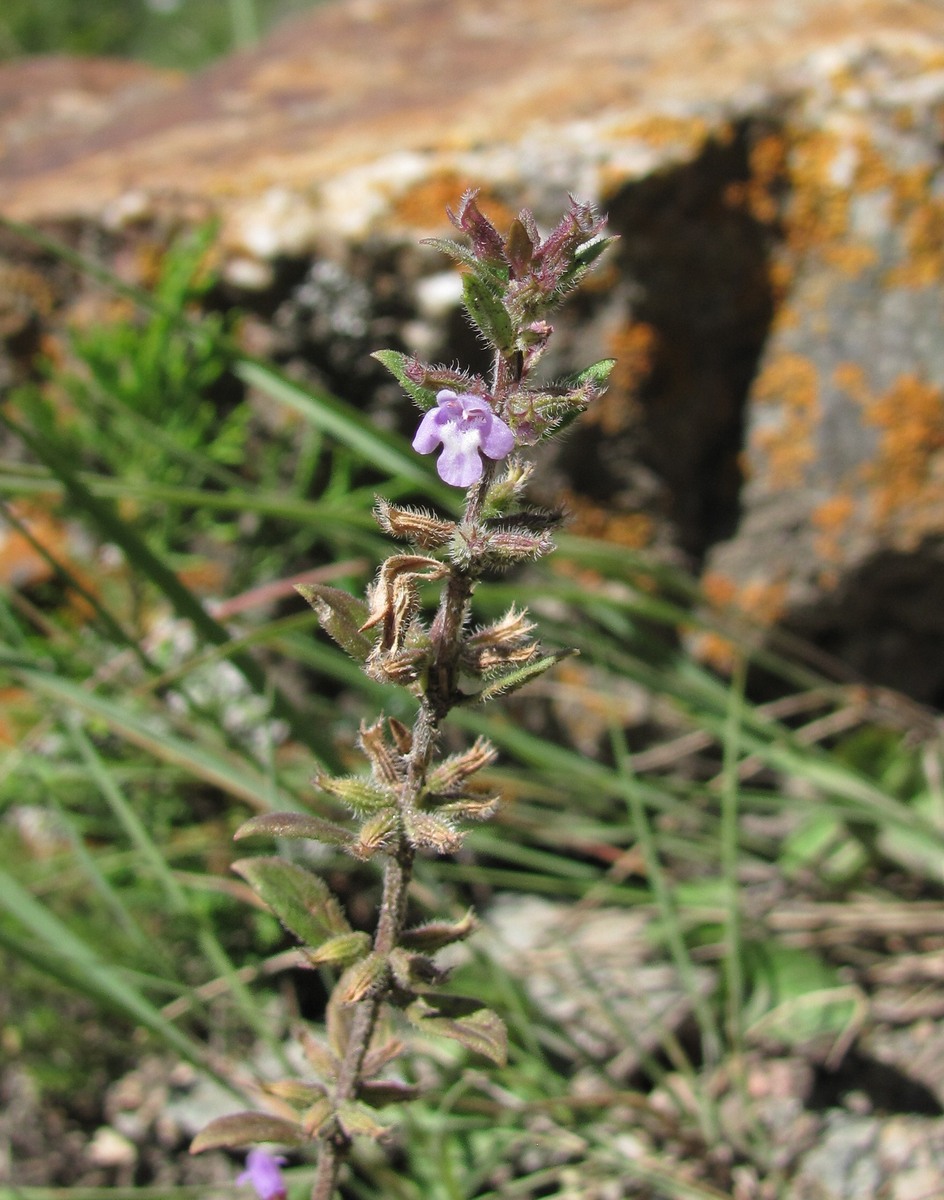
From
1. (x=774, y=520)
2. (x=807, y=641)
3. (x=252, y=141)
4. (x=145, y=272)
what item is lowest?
(x=807, y=641)

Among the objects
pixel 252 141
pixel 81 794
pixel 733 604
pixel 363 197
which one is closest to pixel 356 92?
pixel 252 141

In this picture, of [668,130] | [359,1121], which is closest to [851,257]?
[668,130]

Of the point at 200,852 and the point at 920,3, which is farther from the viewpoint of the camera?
the point at 920,3

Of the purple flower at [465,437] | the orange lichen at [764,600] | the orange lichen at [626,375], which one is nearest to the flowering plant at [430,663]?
the purple flower at [465,437]

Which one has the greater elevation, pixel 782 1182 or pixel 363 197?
pixel 363 197

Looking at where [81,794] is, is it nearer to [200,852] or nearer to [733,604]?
[200,852]

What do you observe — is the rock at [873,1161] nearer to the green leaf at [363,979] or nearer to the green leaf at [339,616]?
the green leaf at [363,979]

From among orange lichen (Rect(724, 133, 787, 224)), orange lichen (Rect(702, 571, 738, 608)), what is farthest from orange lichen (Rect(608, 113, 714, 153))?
orange lichen (Rect(702, 571, 738, 608))
